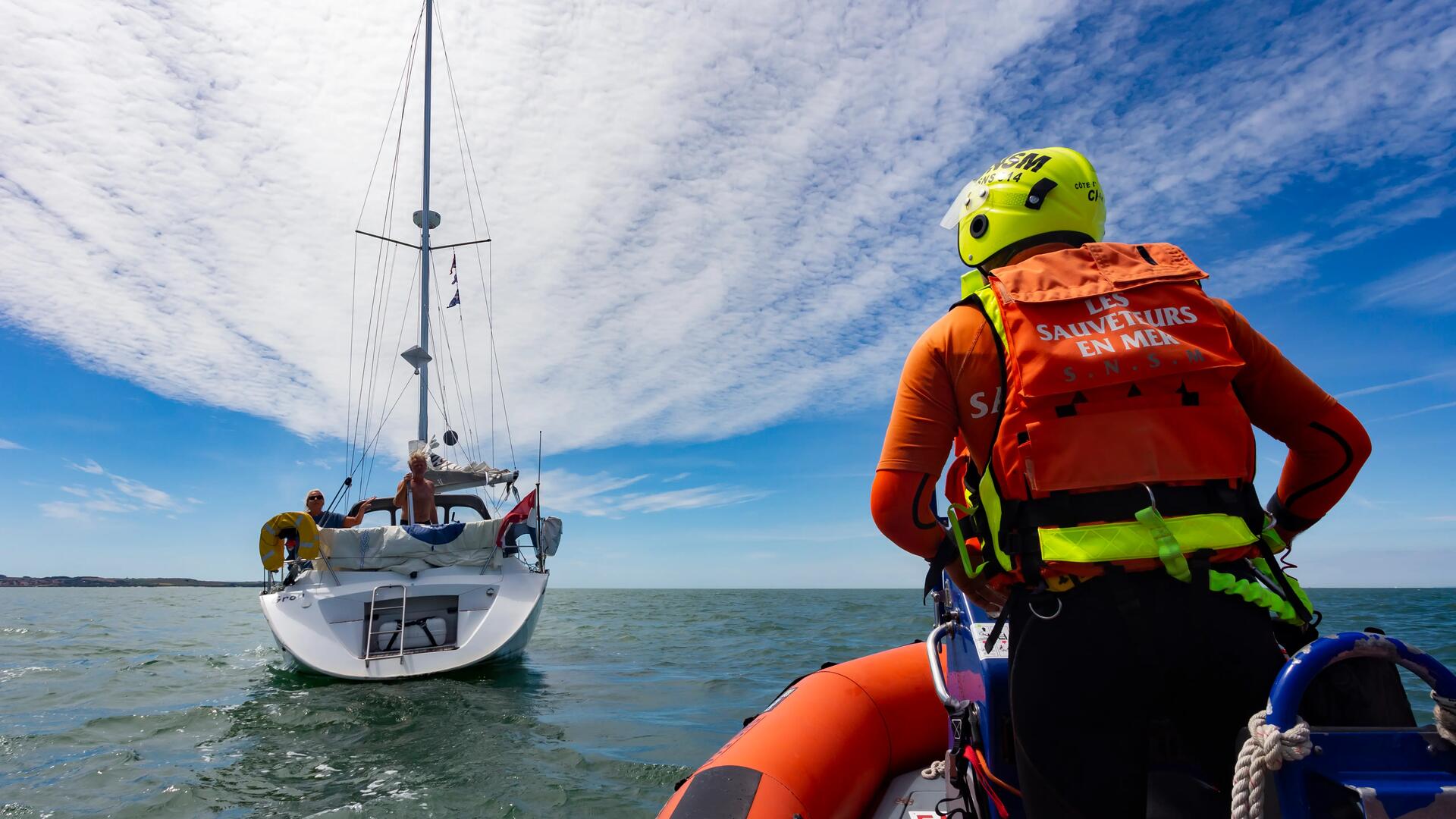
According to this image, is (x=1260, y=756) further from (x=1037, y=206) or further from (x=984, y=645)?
(x=1037, y=206)

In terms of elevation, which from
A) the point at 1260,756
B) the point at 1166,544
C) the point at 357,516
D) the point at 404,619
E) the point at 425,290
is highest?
the point at 425,290

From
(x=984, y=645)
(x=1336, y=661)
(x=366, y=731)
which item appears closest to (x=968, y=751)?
(x=984, y=645)

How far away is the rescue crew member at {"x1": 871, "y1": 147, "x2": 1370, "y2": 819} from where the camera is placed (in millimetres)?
1279

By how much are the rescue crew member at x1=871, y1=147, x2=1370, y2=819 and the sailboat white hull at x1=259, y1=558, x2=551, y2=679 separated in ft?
23.7

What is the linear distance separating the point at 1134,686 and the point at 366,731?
20.3 feet

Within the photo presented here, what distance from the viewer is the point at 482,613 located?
26.7ft

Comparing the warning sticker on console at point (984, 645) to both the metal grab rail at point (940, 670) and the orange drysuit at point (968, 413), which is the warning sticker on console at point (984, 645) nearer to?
the metal grab rail at point (940, 670)

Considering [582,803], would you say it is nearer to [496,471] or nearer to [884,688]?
[884,688]

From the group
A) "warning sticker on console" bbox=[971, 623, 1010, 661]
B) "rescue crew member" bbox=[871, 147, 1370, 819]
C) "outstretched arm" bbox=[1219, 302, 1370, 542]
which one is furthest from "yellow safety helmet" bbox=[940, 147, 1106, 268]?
"warning sticker on console" bbox=[971, 623, 1010, 661]

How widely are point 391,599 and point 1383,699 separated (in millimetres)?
8524

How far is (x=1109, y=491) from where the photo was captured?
52.9 inches

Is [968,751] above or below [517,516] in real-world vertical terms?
below

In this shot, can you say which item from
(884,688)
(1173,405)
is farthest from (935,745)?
(1173,405)

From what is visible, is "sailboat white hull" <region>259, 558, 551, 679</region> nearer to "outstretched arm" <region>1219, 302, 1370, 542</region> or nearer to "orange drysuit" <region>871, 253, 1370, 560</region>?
"orange drysuit" <region>871, 253, 1370, 560</region>
